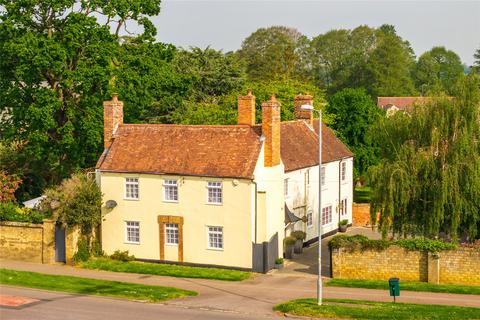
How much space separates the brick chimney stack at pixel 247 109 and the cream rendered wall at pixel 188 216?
4.49m

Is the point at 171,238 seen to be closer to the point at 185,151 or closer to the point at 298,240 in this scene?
the point at 185,151

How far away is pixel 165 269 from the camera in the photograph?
140 feet

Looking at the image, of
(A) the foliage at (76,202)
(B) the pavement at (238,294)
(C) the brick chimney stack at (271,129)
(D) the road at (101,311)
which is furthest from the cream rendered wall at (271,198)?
(A) the foliage at (76,202)

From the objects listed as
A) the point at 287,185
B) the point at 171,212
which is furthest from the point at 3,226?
the point at 287,185

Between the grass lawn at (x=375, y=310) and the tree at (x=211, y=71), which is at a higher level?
the tree at (x=211, y=71)

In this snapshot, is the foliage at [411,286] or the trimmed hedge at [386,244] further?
the trimmed hedge at [386,244]

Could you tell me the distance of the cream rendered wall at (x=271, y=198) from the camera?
4253 centimetres

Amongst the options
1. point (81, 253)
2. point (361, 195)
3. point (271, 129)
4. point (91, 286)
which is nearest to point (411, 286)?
point (271, 129)

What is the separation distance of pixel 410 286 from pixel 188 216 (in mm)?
13140

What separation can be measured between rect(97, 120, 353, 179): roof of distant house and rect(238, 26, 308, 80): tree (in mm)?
63230

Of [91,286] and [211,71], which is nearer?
[91,286]

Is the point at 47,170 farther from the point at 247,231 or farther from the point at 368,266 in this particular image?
the point at 368,266

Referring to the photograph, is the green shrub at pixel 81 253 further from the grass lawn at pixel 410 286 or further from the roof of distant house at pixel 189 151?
Result: the grass lawn at pixel 410 286

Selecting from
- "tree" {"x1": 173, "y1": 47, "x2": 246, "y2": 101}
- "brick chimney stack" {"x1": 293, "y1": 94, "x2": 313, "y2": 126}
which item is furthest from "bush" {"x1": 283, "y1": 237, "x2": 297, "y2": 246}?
"tree" {"x1": 173, "y1": 47, "x2": 246, "y2": 101}
